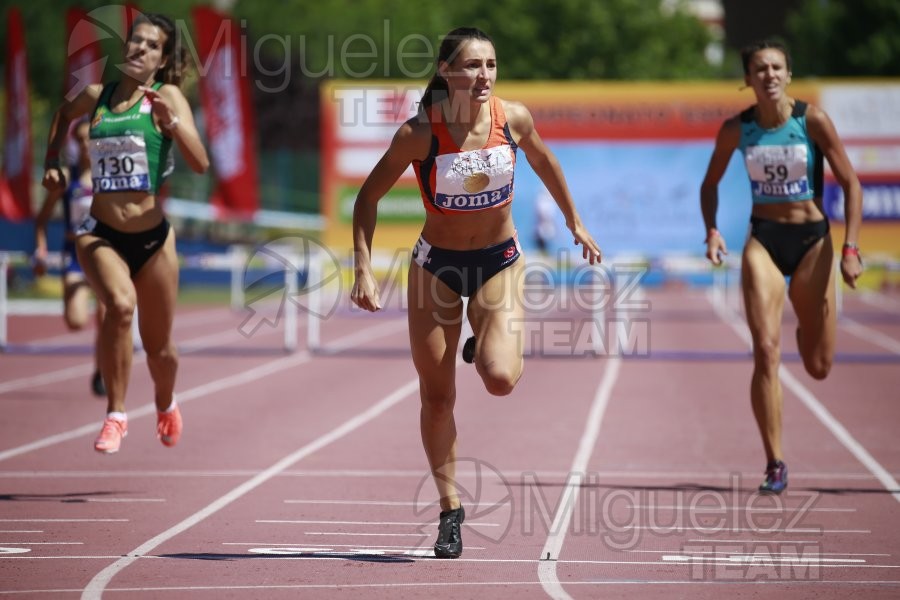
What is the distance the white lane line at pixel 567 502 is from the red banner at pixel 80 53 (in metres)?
10.4

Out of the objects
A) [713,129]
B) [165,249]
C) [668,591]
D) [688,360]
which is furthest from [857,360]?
[713,129]

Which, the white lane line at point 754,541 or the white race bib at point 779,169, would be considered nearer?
the white lane line at point 754,541

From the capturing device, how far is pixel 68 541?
21.9 ft

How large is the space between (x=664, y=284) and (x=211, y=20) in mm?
17298

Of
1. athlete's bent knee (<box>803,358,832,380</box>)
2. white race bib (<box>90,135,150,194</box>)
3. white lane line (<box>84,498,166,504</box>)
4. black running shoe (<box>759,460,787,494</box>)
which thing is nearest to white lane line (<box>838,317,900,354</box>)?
athlete's bent knee (<box>803,358,832,380</box>)

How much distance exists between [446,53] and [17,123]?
2015 centimetres

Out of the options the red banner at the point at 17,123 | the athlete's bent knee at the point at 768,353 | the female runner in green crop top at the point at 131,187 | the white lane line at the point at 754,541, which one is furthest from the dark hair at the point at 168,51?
A: the red banner at the point at 17,123

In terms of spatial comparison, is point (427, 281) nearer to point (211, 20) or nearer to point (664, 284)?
point (211, 20)

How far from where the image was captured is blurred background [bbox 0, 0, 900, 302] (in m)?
25.9

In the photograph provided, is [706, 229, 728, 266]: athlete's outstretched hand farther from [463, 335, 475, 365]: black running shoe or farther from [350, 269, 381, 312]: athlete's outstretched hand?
[350, 269, 381, 312]: athlete's outstretched hand

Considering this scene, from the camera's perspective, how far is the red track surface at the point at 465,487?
5.91 meters

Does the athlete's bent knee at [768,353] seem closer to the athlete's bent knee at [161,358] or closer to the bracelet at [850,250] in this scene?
the bracelet at [850,250]

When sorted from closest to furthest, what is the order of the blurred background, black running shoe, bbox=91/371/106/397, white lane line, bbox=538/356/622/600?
white lane line, bbox=538/356/622/600 → black running shoe, bbox=91/371/106/397 → the blurred background

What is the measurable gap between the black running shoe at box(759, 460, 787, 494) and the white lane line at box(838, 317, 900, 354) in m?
12.1
